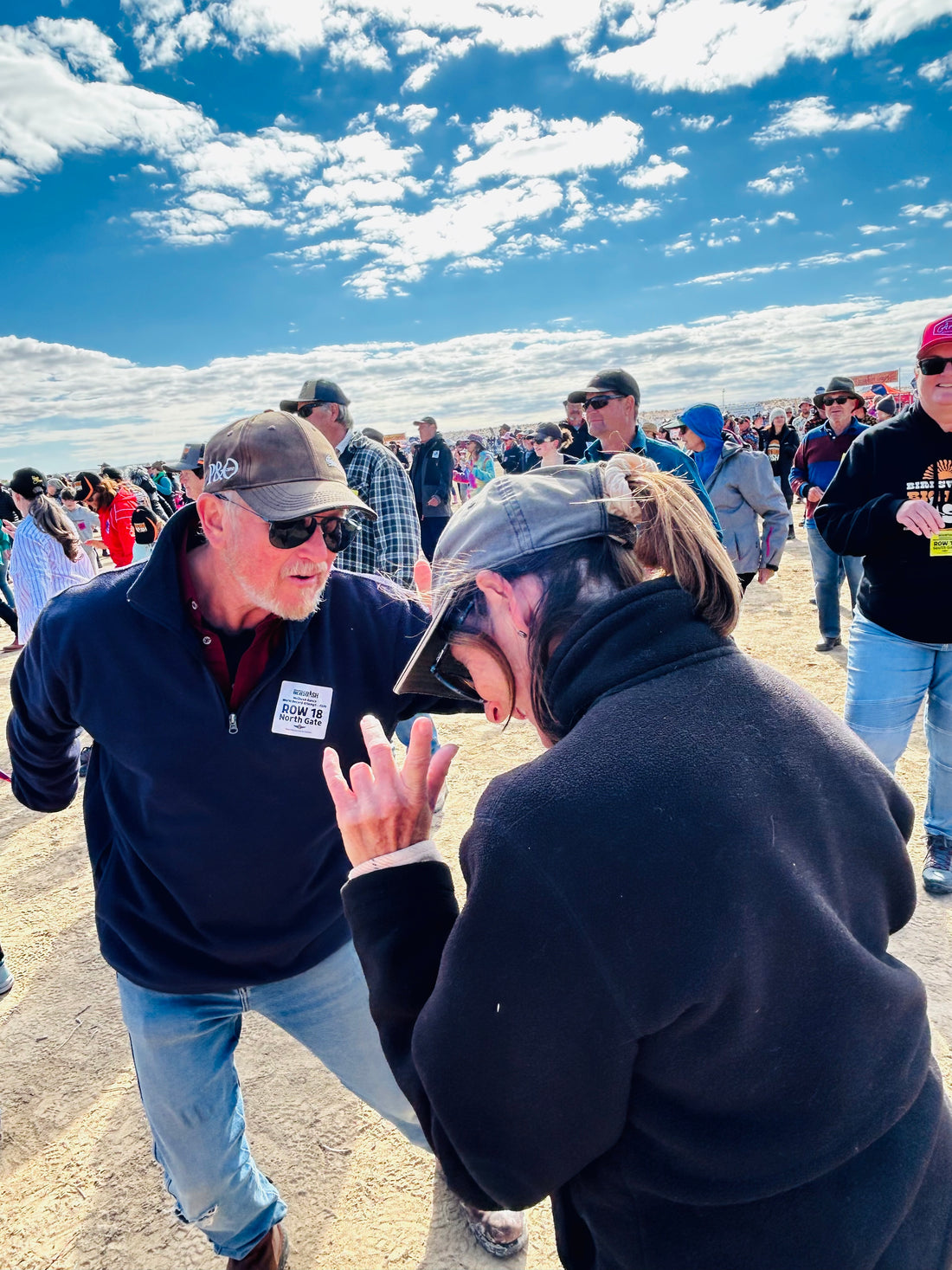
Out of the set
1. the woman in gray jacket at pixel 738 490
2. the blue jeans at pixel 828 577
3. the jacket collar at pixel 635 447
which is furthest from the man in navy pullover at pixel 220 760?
the blue jeans at pixel 828 577

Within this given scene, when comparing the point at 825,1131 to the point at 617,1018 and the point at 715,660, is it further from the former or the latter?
the point at 715,660

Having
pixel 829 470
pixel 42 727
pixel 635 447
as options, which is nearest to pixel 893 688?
pixel 635 447

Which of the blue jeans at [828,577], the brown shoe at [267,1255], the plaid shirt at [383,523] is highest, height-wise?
the plaid shirt at [383,523]

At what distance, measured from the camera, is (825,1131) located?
0.91 m

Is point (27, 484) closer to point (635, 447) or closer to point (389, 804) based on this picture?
point (635, 447)

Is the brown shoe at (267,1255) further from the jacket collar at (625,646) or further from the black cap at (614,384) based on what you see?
the black cap at (614,384)

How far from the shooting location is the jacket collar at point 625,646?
3.21ft

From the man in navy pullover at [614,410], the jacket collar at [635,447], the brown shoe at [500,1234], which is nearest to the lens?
the brown shoe at [500,1234]

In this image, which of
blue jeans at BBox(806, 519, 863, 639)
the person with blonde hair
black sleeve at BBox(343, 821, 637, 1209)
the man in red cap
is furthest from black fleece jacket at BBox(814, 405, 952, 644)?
the person with blonde hair

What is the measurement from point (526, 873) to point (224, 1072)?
5.12 feet

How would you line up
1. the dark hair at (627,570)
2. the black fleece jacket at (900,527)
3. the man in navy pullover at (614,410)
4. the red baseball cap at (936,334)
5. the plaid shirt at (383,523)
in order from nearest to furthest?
the dark hair at (627,570)
the red baseball cap at (936,334)
the black fleece jacket at (900,527)
the plaid shirt at (383,523)
the man in navy pullover at (614,410)

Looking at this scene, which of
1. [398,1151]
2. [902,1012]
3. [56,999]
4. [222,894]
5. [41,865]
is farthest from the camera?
[41,865]

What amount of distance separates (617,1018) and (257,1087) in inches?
105

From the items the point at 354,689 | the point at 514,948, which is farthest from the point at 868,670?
the point at 514,948
